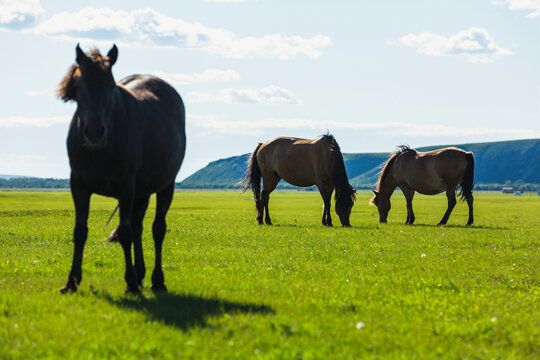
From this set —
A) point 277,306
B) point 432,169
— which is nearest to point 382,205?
point 432,169

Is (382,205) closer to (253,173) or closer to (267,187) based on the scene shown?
(267,187)

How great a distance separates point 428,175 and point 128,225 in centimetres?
1961

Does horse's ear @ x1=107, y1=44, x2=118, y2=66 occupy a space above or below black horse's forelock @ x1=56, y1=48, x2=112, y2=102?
above

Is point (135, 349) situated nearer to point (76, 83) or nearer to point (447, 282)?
point (76, 83)

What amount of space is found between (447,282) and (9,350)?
6.72 meters

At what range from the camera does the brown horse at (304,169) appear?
21.6m

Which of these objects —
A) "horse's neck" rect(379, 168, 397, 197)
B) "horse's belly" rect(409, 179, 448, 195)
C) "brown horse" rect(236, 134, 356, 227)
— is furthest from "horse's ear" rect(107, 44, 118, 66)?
"horse's neck" rect(379, 168, 397, 197)

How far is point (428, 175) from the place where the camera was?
25109 mm

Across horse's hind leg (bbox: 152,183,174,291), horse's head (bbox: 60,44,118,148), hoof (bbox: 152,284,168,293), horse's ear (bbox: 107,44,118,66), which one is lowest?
hoof (bbox: 152,284,168,293)

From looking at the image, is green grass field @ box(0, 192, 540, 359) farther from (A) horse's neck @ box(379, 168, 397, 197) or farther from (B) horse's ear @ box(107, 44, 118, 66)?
(A) horse's neck @ box(379, 168, 397, 197)

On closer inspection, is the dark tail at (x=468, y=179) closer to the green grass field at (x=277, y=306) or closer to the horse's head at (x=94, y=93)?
the green grass field at (x=277, y=306)

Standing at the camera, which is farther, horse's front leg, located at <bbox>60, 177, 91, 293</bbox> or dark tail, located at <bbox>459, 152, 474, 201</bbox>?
dark tail, located at <bbox>459, 152, 474, 201</bbox>

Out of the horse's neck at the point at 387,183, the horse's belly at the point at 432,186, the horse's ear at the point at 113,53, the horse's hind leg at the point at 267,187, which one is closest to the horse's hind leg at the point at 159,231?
the horse's ear at the point at 113,53

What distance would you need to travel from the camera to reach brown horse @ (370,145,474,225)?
2419 centimetres
